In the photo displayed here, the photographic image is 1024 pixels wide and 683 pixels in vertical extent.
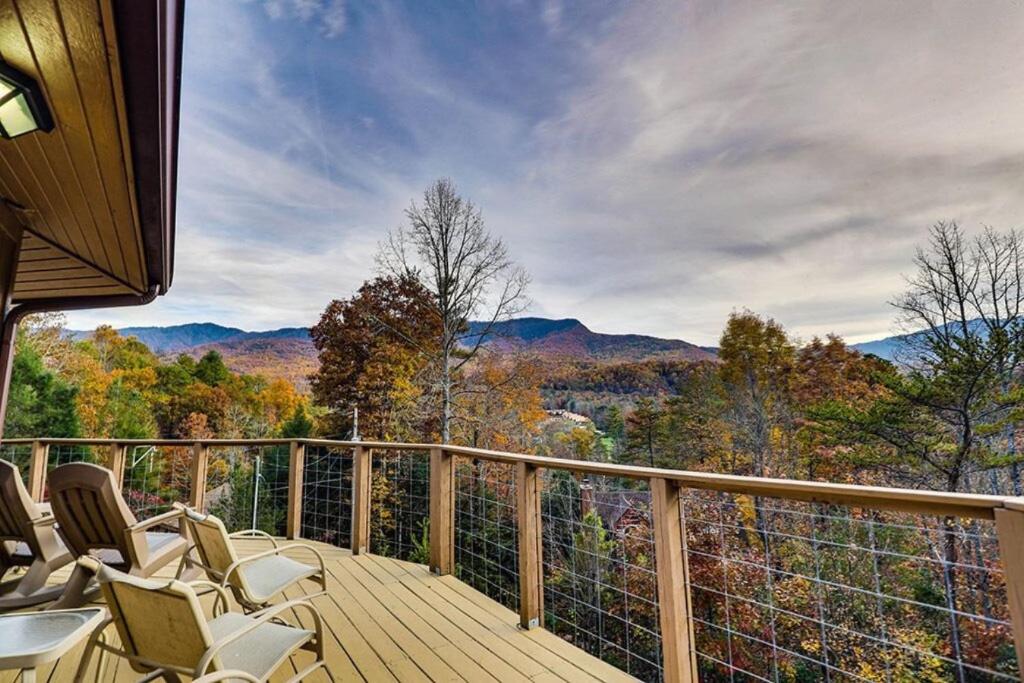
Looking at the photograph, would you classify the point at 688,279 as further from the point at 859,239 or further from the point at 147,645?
the point at 147,645

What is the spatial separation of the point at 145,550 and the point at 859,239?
1971 cm

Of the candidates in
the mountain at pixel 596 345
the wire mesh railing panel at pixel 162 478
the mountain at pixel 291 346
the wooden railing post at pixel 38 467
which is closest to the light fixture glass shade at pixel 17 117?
the wooden railing post at pixel 38 467

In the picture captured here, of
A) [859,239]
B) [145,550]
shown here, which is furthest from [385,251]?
[859,239]

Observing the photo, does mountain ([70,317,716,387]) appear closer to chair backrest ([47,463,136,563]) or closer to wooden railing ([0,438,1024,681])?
wooden railing ([0,438,1024,681])

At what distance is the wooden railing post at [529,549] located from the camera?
2.84 meters

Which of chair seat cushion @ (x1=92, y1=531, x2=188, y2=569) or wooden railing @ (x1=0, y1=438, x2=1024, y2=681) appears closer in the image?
wooden railing @ (x1=0, y1=438, x2=1024, y2=681)

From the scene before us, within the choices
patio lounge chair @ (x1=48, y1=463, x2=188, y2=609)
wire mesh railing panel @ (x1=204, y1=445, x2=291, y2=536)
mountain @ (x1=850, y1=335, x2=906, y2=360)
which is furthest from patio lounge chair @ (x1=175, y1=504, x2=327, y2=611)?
mountain @ (x1=850, y1=335, x2=906, y2=360)

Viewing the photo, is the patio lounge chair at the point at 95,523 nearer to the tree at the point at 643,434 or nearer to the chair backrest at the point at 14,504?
the chair backrest at the point at 14,504

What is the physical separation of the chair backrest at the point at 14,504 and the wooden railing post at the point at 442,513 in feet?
7.80

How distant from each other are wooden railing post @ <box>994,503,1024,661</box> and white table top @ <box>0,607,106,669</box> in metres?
2.32

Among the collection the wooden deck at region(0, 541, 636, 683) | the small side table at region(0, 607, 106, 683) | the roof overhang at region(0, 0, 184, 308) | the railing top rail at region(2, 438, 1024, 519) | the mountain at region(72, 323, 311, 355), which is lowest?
the wooden deck at region(0, 541, 636, 683)

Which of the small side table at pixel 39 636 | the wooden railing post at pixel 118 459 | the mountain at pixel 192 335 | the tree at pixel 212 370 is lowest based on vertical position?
the small side table at pixel 39 636

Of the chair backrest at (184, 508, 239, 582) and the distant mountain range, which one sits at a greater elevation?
the distant mountain range

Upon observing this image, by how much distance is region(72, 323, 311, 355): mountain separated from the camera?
69.9 feet
